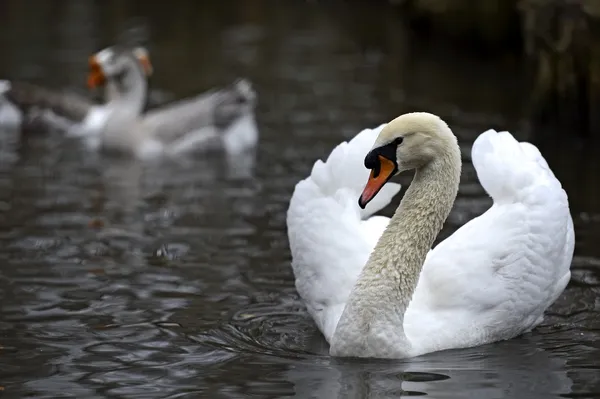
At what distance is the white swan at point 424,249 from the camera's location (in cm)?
702

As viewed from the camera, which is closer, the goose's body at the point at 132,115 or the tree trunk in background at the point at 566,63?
the tree trunk in background at the point at 566,63

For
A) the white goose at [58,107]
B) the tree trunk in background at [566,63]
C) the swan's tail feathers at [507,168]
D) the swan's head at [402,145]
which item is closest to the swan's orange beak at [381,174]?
the swan's head at [402,145]

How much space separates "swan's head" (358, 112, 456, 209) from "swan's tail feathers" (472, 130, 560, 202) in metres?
0.84

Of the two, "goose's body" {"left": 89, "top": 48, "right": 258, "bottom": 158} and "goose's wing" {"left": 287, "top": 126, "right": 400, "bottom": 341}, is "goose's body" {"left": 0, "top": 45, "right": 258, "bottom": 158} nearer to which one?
"goose's body" {"left": 89, "top": 48, "right": 258, "bottom": 158}

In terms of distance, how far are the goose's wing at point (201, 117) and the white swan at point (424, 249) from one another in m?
7.37

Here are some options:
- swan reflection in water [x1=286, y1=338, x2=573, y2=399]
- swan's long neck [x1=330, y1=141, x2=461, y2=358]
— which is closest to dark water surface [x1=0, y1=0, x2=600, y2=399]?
swan reflection in water [x1=286, y1=338, x2=573, y2=399]

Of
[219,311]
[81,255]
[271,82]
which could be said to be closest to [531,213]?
[219,311]

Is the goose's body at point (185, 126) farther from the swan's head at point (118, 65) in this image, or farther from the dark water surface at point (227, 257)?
the swan's head at point (118, 65)

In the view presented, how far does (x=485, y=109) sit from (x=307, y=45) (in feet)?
25.5

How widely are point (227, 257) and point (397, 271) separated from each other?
3.05m

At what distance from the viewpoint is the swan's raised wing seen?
1541 cm

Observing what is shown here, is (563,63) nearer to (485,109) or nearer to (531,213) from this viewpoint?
(485,109)

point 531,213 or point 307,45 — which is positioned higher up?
point 307,45

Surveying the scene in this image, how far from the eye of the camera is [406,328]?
23.8 feet
